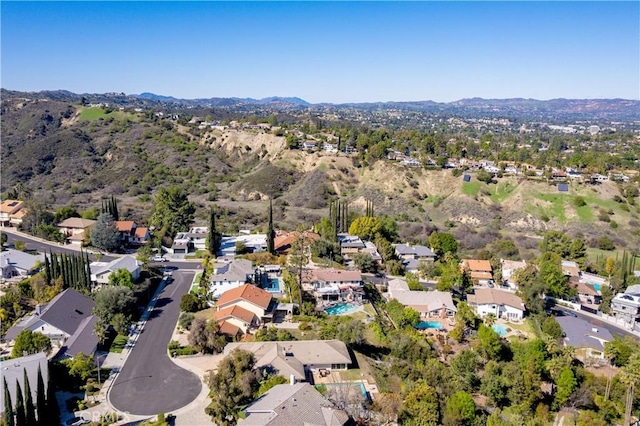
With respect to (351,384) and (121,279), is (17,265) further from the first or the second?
(351,384)

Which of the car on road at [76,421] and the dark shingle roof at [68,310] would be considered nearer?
the car on road at [76,421]

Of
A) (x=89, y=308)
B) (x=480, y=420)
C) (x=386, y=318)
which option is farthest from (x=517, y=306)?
(x=89, y=308)

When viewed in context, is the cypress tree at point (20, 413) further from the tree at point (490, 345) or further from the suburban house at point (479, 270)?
the suburban house at point (479, 270)

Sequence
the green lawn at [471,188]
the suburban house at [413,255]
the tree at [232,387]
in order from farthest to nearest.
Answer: the green lawn at [471,188], the suburban house at [413,255], the tree at [232,387]

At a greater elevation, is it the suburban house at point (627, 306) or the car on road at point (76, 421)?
the car on road at point (76, 421)

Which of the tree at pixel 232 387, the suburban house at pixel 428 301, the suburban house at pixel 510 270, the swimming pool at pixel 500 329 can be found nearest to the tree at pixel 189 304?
the tree at pixel 232 387

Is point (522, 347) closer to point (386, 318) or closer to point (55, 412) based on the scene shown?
point (386, 318)
